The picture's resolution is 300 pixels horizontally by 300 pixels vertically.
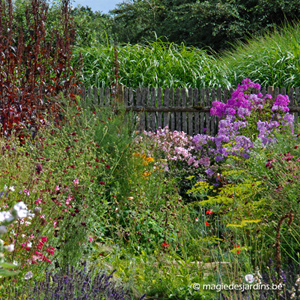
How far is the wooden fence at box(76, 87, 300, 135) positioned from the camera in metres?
7.39

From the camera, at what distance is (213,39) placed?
18.2 metres

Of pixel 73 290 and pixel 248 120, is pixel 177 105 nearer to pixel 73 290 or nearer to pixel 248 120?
pixel 248 120

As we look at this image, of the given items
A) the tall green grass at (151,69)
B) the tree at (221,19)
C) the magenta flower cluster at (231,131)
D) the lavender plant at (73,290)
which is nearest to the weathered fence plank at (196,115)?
the tall green grass at (151,69)

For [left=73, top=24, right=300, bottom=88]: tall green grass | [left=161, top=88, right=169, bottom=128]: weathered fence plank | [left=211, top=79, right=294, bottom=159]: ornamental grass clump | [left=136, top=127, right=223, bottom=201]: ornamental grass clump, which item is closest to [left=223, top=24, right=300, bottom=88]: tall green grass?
[left=73, top=24, right=300, bottom=88]: tall green grass

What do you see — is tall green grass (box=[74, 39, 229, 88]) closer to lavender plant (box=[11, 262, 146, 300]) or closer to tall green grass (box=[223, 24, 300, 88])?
tall green grass (box=[223, 24, 300, 88])

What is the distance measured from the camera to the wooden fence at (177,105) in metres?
7.39

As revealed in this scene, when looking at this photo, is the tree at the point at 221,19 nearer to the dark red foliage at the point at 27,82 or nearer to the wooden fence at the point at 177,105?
the wooden fence at the point at 177,105

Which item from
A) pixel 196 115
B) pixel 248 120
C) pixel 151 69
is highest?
pixel 151 69

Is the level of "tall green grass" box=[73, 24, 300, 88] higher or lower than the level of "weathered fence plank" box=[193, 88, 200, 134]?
higher

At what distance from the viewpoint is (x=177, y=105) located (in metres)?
7.47

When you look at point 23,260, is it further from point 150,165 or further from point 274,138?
point 274,138

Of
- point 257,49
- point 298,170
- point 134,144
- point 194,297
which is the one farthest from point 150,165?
point 257,49

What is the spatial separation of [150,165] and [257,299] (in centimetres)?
319

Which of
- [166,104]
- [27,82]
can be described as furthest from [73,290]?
[166,104]
